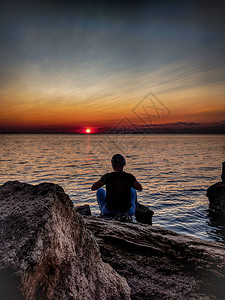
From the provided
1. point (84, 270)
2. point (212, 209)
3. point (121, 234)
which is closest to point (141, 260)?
point (121, 234)

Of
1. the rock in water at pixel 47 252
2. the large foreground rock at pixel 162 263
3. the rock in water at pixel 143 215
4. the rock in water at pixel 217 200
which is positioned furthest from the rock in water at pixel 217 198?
the rock in water at pixel 47 252

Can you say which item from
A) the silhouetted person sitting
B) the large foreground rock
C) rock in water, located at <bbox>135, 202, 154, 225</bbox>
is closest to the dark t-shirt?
the silhouetted person sitting

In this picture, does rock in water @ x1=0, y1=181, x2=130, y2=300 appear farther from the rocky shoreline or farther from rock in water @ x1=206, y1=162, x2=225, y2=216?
rock in water @ x1=206, y1=162, x2=225, y2=216

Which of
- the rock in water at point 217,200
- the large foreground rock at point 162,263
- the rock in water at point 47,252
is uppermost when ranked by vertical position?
the rock in water at point 47,252

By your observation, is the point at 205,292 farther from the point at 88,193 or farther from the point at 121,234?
the point at 88,193

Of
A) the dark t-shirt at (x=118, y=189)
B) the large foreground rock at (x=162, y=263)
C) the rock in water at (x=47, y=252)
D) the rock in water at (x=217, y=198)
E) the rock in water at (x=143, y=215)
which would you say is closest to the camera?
the rock in water at (x=47, y=252)

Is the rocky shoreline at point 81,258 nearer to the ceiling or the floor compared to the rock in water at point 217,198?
nearer to the ceiling

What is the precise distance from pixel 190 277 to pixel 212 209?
9.37 meters

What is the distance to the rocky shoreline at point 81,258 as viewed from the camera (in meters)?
1.55

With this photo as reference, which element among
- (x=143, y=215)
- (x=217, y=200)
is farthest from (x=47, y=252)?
(x=217, y=200)

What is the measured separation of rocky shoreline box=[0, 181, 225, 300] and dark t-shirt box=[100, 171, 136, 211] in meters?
2.08

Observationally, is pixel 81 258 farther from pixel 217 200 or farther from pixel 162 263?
pixel 217 200

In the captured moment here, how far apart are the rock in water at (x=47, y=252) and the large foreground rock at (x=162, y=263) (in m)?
0.55

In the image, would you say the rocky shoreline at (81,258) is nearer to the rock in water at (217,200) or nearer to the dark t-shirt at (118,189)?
the dark t-shirt at (118,189)
